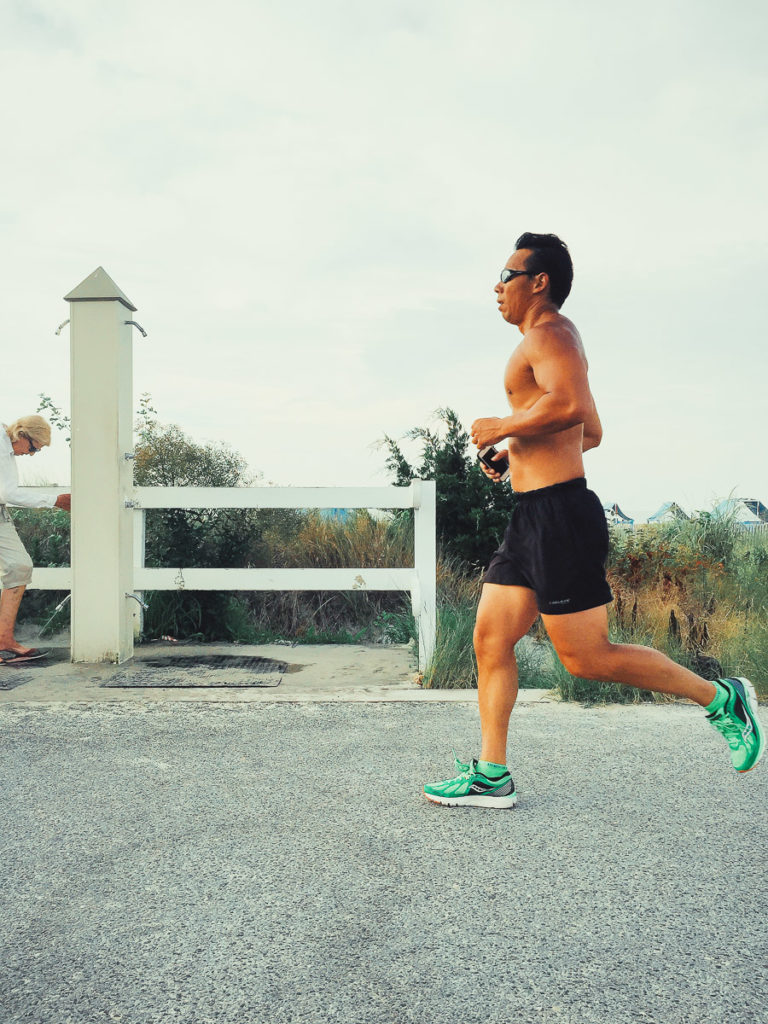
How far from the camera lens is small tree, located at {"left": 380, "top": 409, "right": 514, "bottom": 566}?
1001 cm

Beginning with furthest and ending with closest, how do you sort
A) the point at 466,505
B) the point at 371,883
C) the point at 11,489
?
the point at 466,505 < the point at 11,489 < the point at 371,883

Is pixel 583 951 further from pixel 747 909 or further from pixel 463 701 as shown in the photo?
pixel 463 701

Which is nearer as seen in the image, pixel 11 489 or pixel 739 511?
pixel 11 489

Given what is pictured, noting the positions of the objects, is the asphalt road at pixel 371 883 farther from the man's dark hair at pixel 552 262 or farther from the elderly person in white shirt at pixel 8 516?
the elderly person in white shirt at pixel 8 516

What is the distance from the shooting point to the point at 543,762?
4371 millimetres

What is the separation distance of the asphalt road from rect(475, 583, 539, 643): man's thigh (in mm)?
710

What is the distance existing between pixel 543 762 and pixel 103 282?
462 cm

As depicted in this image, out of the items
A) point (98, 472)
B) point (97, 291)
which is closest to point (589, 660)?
point (98, 472)

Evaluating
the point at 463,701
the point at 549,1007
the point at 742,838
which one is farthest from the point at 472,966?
the point at 463,701

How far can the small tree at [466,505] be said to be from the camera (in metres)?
10.0

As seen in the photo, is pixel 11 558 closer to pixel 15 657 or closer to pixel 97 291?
pixel 15 657

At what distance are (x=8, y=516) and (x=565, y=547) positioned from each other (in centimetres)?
504

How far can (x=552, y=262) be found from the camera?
12.1 ft

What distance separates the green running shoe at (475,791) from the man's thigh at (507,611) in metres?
0.57
